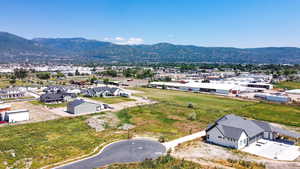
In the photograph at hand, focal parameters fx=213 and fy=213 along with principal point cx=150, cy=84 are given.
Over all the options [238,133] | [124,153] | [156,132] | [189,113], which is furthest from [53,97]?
[238,133]

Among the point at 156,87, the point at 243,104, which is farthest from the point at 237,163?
the point at 156,87

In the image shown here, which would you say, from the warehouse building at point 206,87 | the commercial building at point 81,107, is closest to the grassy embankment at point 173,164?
the commercial building at point 81,107

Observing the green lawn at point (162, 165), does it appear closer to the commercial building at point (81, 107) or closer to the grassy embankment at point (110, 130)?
the grassy embankment at point (110, 130)

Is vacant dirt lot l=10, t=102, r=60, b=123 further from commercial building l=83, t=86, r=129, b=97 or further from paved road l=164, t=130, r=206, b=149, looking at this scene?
paved road l=164, t=130, r=206, b=149

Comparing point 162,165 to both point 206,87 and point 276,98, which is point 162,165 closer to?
point 276,98

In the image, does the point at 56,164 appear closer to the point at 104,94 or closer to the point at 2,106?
the point at 2,106
